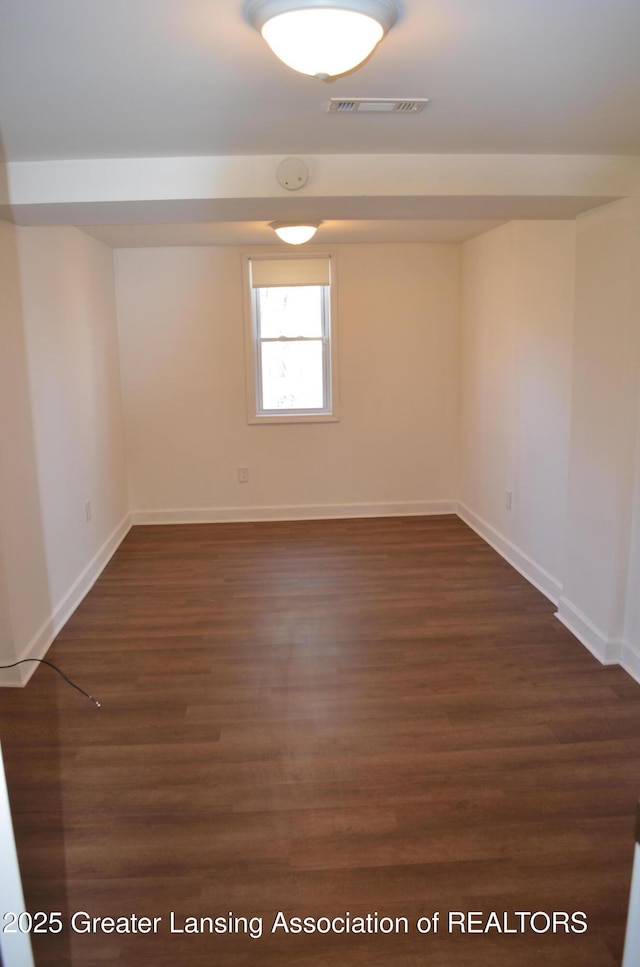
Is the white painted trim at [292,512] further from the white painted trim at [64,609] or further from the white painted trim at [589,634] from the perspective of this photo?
the white painted trim at [589,634]

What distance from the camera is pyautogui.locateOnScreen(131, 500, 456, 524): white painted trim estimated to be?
19.7 feet

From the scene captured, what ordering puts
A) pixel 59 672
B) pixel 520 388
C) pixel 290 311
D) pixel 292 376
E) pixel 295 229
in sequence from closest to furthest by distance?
1. pixel 59 672
2. pixel 295 229
3. pixel 520 388
4. pixel 290 311
5. pixel 292 376

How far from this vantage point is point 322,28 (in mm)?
1518

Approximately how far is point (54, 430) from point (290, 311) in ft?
8.66

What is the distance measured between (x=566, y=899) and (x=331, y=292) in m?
4.79

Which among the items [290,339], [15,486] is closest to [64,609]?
[15,486]

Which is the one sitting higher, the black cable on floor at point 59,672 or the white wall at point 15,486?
the white wall at point 15,486

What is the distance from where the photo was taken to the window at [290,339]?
18.7ft

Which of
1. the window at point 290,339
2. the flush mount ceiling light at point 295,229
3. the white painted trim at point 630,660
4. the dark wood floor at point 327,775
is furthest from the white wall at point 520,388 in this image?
the flush mount ceiling light at point 295,229

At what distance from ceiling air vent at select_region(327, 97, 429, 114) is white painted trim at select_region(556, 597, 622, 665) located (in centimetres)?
255

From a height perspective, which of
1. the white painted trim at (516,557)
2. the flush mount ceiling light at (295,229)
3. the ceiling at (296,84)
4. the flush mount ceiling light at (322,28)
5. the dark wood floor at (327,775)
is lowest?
the dark wood floor at (327,775)

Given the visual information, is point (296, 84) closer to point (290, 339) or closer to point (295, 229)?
point (295, 229)

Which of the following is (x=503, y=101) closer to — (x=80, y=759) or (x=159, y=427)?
(x=80, y=759)

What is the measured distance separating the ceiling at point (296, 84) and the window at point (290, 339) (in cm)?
276
